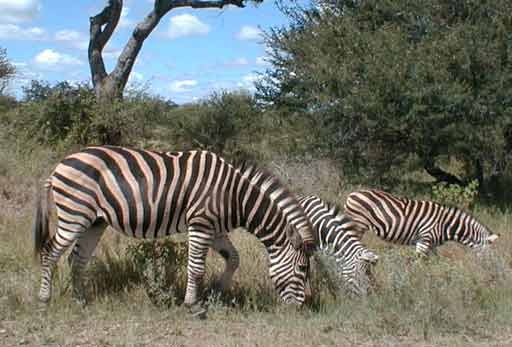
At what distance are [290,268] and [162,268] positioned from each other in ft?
4.60

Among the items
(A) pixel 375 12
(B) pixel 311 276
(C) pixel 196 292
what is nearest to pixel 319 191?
(A) pixel 375 12

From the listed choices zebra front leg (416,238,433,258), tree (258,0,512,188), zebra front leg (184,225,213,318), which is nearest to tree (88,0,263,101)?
tree (258,0,512,188)

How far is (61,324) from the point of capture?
5.82m

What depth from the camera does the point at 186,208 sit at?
628 centimetres

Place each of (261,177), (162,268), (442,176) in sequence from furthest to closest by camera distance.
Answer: (442,176), (162,268), (261,177)

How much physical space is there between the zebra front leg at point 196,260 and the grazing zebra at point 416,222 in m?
3.32

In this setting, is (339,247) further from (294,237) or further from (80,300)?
(80,300)

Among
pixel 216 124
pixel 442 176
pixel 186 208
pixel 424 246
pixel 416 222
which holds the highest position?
pixel 216 124

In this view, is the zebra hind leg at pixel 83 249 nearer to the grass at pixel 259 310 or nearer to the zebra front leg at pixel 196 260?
the grass at pixel 259 310

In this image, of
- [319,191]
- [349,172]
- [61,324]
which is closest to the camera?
[61,324]

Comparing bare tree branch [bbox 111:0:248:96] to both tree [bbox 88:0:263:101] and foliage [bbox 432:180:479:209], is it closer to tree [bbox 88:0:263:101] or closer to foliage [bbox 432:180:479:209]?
tree [bbox 88:0:263:101]

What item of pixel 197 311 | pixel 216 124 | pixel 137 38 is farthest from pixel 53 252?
pixel 216 124

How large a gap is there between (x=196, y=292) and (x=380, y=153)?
8.72 meters

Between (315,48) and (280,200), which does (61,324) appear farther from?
(315,48)
